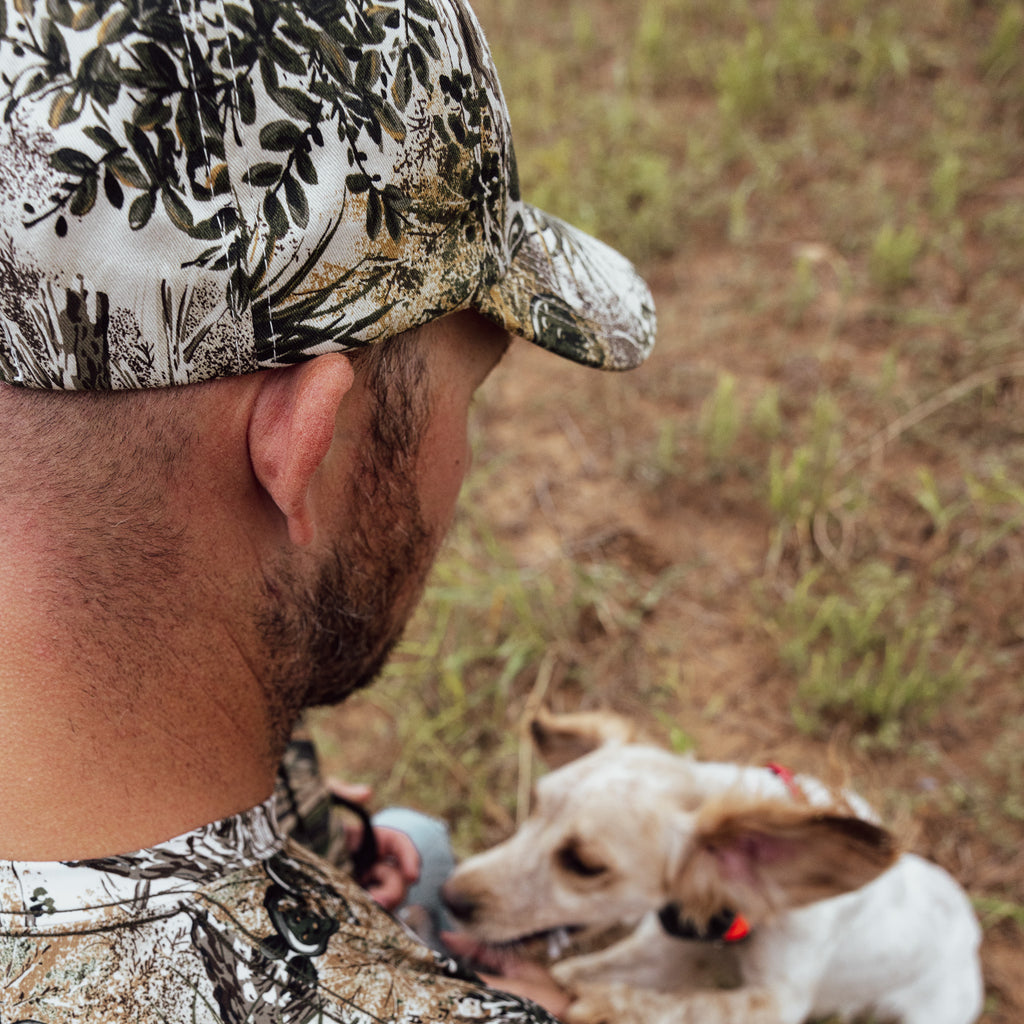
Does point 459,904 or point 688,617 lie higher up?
point 688,617

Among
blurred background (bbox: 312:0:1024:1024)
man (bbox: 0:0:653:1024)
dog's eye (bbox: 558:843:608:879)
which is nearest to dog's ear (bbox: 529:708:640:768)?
dog's eye (bbox: 558:843:608:879)

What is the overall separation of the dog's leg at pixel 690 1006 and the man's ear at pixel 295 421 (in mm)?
1404

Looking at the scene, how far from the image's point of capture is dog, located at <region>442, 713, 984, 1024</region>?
1.79m

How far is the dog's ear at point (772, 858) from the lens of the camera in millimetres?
1505

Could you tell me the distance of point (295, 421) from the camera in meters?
0.85

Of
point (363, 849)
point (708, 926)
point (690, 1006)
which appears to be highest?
point (363, 849)

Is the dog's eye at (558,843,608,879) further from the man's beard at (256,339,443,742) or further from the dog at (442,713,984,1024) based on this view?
the man's beard at (256,339,443,742)

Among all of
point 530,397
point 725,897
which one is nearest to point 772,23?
point 530,397

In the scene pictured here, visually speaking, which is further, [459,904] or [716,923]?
[459,904]

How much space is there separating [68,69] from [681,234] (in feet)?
11.0

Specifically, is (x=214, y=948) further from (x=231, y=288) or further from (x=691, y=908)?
(x=691, y=908)

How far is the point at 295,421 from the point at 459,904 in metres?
1.49

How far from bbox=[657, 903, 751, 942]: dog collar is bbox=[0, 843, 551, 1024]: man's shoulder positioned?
35.5 inches

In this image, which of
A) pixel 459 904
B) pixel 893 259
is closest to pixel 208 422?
pixel 459 904
